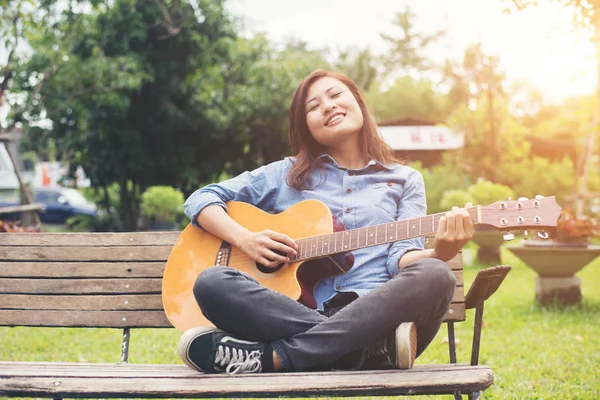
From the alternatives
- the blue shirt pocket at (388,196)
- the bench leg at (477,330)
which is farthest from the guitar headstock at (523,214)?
the blue shirt pocket at (388,196)

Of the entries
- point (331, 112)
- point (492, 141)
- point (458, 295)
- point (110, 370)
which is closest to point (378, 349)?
point (458, 295)

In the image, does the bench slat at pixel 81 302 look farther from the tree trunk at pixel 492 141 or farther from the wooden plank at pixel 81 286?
the tree trunk at pixel 492 141

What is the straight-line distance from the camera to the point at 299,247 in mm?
2705

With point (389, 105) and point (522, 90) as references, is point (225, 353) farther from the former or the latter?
point (522, 90)

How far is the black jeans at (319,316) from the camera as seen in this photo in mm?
2236

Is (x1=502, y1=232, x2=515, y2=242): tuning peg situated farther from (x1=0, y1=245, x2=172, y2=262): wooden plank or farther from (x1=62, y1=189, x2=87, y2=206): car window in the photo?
(x1=62, y1=189, x2=87, y2=206): car window

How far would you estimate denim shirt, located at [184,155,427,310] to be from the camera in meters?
2.81

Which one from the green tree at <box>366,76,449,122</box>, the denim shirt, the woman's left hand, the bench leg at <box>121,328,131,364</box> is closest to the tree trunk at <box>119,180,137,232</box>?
the bench leg at <box>121,328,131,364</box>

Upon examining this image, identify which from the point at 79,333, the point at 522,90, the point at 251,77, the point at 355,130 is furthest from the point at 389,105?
the point at 355,130

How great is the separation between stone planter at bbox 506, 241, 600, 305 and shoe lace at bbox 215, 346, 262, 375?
5138 mm

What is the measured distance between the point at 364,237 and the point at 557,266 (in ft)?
16.2

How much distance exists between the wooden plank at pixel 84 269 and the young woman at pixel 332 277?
44 cm

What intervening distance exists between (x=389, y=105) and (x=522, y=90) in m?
14.9

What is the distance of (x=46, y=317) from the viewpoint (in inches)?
125
